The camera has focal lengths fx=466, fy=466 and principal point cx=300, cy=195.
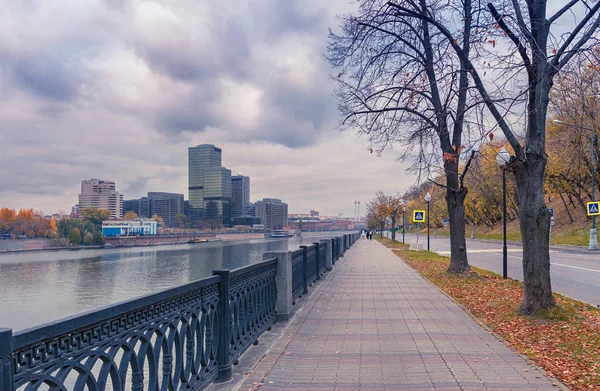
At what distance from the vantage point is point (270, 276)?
25.0 feet

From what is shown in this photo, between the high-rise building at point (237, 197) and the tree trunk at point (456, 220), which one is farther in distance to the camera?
the high-rise building at point (237, 197)

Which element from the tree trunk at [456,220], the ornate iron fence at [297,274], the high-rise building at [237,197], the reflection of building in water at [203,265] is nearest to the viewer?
the ornate iron fence at [297,274]

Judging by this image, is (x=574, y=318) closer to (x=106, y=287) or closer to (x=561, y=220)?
(x=106, y=287)

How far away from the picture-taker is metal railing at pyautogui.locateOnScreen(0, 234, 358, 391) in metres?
2.20

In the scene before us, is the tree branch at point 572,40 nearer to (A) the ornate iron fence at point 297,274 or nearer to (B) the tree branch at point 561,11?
(B) the tree branch at point 561,11

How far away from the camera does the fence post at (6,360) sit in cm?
198

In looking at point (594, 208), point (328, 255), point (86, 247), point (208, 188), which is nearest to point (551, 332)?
point (328, 255)

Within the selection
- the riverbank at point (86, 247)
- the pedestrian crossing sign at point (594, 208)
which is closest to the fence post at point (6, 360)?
the pedestrian crossing sign at point (594, 208)

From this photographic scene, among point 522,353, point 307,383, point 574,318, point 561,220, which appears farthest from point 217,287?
point 561,220

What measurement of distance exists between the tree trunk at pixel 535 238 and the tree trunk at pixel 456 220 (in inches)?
270

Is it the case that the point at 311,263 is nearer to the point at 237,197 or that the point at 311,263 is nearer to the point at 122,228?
the point at 122,228

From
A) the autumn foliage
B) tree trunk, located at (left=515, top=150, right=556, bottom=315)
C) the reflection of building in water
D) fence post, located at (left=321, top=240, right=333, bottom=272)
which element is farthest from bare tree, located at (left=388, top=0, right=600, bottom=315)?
the autumn foliage

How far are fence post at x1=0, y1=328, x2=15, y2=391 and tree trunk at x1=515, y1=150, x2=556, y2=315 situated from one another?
8.06 meters

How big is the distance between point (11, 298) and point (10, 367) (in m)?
35.5
